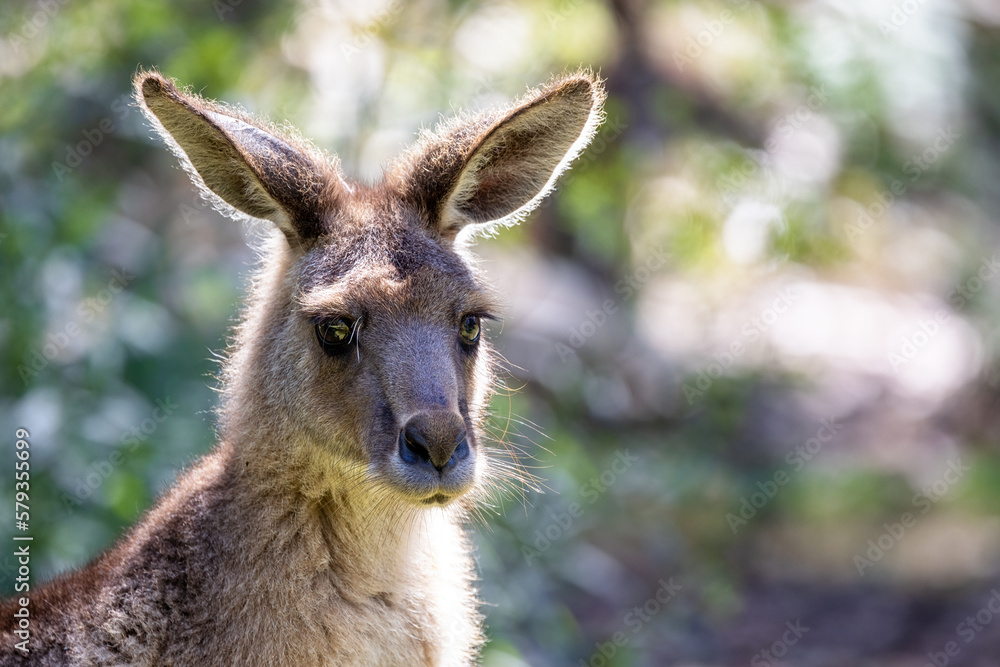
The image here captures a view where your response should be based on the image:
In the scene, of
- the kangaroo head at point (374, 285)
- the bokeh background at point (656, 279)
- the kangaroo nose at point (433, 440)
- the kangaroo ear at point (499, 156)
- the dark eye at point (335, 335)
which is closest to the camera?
the kangaroo nose at point (433, 440)

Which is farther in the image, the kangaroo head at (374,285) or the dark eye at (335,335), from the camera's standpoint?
the dark eye at (335,335)

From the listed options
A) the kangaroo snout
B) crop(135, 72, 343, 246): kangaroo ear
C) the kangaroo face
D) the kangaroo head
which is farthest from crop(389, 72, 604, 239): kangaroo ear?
the kangaroo snout

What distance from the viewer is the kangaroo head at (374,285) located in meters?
3.80

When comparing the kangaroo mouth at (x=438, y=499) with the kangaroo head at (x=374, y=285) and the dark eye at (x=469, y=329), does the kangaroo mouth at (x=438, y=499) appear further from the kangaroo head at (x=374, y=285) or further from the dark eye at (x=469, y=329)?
the dark eye at (x=469, y=329)

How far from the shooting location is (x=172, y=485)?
441cm

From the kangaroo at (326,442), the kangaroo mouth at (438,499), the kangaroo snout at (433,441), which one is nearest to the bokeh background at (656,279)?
the kangaroo at (326,442)

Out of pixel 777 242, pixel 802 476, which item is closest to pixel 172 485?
pixel 777 242

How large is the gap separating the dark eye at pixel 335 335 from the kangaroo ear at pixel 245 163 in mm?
471

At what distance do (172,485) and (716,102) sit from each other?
763 cm

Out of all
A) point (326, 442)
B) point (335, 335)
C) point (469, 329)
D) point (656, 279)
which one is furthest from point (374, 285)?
point (656, 279)

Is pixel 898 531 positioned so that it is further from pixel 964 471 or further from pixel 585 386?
pixel 585 386

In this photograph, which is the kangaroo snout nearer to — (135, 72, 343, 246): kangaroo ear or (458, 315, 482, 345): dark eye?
(458, 315, 482, 345): dark eye

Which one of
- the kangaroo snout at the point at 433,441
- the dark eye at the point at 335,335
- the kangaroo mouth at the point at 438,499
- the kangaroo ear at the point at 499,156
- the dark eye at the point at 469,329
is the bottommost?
the kangaroo mouth at the point at 438,499

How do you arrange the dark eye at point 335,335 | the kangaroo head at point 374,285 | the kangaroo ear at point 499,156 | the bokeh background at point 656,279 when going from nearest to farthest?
the kangaroo head at point 374,285 < the dark eye at point 335,335 < the kangaroo ear at point 499,156 < the bokeh background at point 656,279
